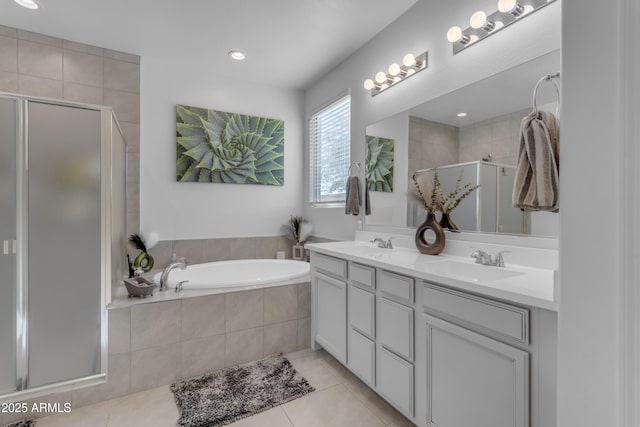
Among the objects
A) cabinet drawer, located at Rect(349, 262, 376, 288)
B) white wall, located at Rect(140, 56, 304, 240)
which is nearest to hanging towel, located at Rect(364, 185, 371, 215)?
cabinet drawer, located at Rect(349, 262, 376, 288)

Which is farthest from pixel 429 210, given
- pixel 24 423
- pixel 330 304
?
pixel 24 423

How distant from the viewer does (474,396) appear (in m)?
1.17

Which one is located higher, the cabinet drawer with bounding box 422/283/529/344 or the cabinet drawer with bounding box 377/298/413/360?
the cabinet drawer with bounding box 422/283/529/344

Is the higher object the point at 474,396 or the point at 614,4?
the point at 614,4

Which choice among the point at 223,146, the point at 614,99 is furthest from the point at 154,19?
the point at 614,99

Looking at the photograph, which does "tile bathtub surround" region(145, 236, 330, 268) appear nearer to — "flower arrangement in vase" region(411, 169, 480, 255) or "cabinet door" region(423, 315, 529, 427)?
"flower arrangement in vase" region(411, 169, 480, 255)

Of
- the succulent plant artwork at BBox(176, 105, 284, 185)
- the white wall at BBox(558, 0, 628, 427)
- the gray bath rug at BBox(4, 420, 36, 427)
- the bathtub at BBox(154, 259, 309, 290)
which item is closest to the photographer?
the white wall at BBox(558, 0, 628, 427)

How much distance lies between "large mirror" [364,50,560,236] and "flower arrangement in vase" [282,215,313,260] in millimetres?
1233

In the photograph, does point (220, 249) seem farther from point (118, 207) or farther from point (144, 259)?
point (118, 207)

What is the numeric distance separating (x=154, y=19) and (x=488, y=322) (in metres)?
2.90

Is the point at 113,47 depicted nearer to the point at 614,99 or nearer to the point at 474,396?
the point at 614,99

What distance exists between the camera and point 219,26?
2336 millimetres

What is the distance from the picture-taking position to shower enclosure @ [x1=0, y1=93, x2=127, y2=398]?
1.68 metres

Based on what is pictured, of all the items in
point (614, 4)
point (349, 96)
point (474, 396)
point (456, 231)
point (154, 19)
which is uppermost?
point (154, 19)
